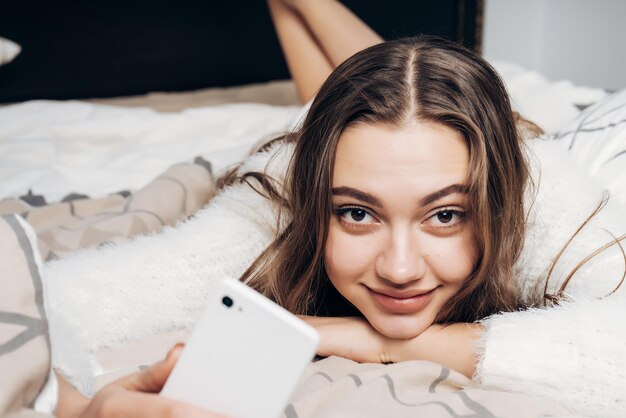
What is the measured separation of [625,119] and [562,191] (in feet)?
0.91

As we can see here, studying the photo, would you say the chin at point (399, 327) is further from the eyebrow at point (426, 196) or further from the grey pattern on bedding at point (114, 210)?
the grey pattern on bedding at point (114, 210)

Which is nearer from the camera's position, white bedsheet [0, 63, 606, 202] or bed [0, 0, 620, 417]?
bed [0, 0, 620, 417]

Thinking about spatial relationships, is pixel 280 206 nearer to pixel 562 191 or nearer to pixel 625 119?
pixel 562 191

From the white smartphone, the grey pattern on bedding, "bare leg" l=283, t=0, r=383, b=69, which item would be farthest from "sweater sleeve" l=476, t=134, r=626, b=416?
"bare leg" l=283, t=0, r=383, b=69

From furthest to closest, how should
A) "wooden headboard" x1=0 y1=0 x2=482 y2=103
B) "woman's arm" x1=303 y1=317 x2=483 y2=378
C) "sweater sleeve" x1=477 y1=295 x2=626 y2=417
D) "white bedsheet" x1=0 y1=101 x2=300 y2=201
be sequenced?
"wooden headboard" x1=0 y1=0 x2=482 y2=103 < "white bedsheet" x1=0 y1=101 x2=300 y2=201 < "woman's arm" x1=303 y1=317 x2=483 y2=378 < "sweater sleeve" x1=477 y1=295 x2=626 y2=417

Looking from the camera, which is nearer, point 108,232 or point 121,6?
point 108,232

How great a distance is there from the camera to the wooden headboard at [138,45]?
6.82 feet

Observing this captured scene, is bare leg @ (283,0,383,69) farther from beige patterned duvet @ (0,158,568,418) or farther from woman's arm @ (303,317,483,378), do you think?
woman's arm @ (303,317,483,378)

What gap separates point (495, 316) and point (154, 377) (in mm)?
444

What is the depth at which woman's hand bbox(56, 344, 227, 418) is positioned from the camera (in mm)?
545

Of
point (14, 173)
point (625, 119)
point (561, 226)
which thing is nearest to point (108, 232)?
point (14, 173)

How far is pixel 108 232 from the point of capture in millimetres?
1123

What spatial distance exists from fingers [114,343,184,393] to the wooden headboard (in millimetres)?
1718

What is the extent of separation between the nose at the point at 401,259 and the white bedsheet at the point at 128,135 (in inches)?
22.8
